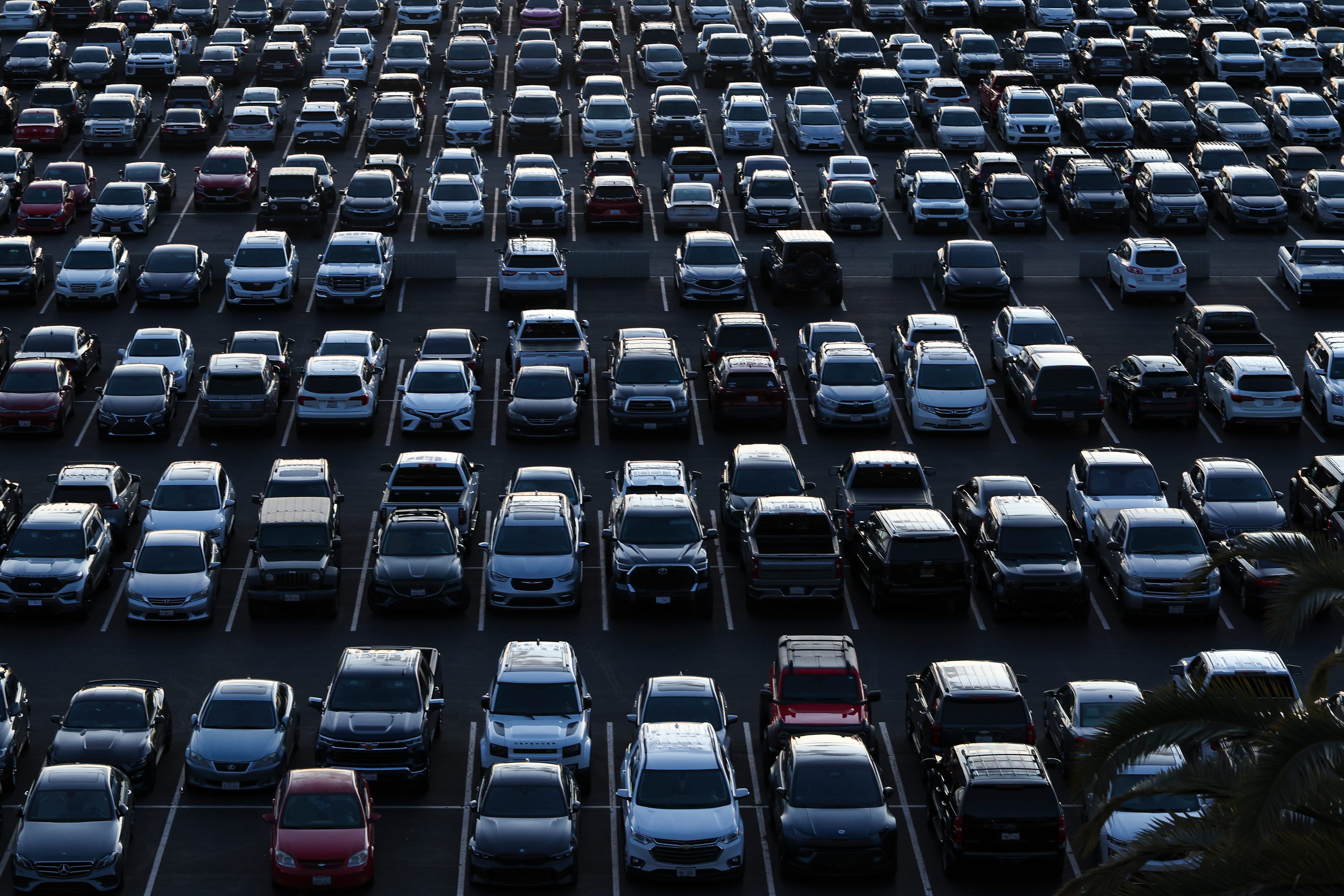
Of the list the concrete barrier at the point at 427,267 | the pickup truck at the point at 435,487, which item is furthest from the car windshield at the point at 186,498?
the concrete barrier at the point at 427,267

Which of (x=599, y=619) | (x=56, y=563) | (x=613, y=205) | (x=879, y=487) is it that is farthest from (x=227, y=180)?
(x=599, y=619)

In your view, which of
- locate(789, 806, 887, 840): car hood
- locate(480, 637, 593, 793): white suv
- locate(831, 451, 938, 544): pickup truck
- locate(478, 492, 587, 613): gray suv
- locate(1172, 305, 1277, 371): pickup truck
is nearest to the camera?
locate(789, 806, 887, 840): car hood

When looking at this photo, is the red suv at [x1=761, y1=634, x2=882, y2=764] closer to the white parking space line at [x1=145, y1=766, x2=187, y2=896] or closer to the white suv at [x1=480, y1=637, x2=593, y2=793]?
the white suv at [x1=480, y1=637, x2=593, y2=793]

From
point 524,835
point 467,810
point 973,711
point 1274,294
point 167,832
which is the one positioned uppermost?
point 524,835

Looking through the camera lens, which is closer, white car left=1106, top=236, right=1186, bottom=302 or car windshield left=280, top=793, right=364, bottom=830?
car windshield left=280, top=793, right=364, bottom=830

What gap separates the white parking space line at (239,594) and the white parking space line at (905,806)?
34.5 feet

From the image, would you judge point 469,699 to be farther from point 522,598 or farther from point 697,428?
point 697,428

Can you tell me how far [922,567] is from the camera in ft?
111

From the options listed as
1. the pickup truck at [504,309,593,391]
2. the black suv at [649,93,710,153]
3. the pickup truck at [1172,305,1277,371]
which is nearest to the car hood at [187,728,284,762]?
the pickup truck at [504,309,593,391]

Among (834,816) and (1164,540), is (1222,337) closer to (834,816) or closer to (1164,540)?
(1164,540)

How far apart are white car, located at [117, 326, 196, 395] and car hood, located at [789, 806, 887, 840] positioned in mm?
22669

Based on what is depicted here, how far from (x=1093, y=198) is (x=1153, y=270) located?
565 centimetres

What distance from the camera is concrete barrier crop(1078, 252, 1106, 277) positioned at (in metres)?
53.0

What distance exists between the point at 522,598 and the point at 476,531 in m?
3.94
